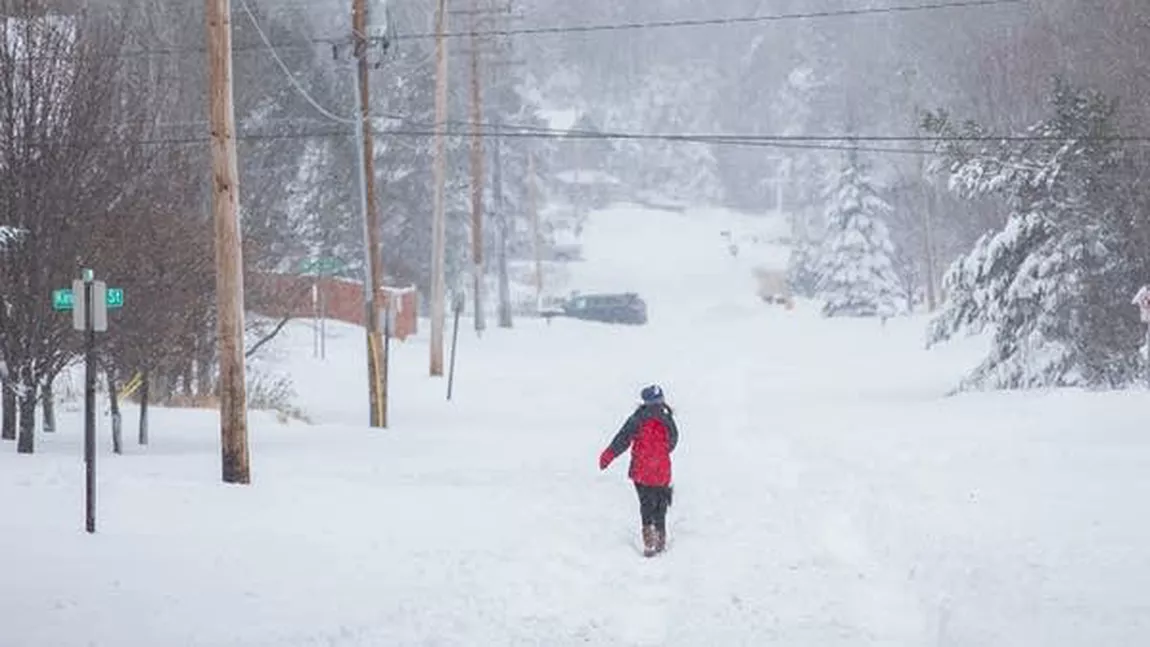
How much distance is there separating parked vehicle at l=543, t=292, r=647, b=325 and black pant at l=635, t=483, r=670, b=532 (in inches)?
2215

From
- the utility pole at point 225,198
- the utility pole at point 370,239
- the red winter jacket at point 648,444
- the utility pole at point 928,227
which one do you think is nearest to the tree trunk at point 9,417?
the utility pole at point 225,198

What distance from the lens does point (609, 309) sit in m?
70.1

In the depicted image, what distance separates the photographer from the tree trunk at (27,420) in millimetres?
15805

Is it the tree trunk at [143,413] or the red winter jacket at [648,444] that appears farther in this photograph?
the tree trunk at [143,413]

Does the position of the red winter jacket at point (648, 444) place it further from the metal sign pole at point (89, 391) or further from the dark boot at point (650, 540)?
the metal sign pole at point (89, 391)

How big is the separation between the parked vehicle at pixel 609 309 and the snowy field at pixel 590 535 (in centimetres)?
4301

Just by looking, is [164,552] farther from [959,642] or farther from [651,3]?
[651,3]

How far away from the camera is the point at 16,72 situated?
15562 mm

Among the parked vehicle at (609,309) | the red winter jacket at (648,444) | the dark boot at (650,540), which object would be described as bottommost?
the dark boot at (650,540)

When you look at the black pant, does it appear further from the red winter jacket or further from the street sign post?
the street sign post

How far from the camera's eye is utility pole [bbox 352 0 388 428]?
77.0ft

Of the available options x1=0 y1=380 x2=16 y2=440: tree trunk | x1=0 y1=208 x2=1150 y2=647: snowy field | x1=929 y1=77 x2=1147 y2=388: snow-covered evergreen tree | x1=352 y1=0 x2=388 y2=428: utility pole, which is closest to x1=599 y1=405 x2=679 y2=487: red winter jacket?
x1=0 y1=208 x2=1150 y2=647: snowy field

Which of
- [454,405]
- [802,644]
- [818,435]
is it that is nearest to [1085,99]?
[818,435]

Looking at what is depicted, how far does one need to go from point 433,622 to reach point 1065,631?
4.11m
